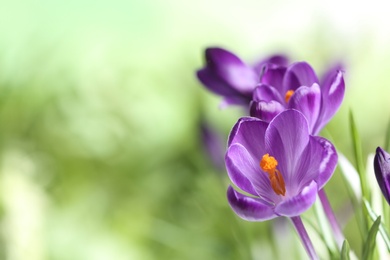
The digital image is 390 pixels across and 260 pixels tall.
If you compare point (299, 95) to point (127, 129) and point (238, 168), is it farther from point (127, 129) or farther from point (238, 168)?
point (127, 129)

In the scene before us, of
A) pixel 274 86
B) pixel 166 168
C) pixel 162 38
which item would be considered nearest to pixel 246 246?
pixel 274 86

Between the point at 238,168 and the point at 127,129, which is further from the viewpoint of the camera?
the point at 127,129

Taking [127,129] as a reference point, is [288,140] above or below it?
above

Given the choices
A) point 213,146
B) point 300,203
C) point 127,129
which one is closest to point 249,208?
point 300,203

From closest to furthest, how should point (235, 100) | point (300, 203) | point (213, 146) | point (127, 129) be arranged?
point (300, 203)
point (235, 100)
point (213, 146)
point (127, 129)

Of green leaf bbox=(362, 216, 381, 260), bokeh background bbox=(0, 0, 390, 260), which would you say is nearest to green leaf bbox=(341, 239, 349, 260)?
green leaf bbox=(362, 216, 381, 260)

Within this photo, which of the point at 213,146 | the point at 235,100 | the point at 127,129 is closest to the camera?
the point at 235,100

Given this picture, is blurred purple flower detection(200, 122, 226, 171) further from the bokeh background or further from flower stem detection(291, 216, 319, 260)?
flower stem detection(291, 216, 319, 260)

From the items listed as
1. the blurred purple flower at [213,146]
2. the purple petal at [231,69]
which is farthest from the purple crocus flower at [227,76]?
the blurred purple flower at [213,146]
